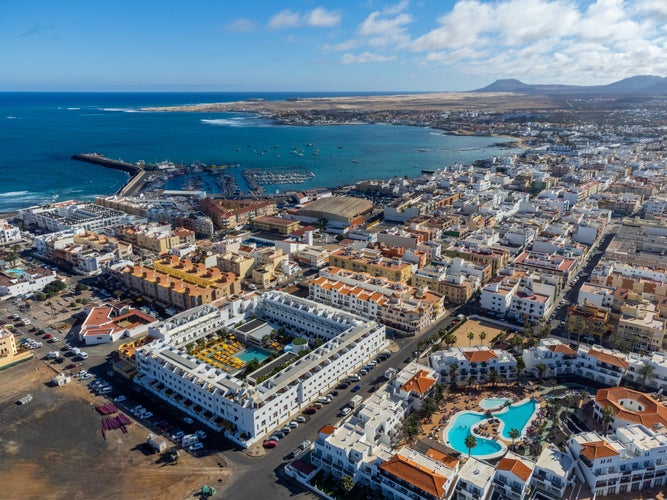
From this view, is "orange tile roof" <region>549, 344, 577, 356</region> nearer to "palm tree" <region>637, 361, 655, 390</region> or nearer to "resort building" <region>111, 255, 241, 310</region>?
"palm tree" <region>637, 361, 655, 390</region>

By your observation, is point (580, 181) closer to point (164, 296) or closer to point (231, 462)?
point (164, 296)

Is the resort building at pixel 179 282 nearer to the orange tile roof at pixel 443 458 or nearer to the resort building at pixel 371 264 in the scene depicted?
the resort building at pixel 371 264

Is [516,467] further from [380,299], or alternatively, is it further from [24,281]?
[24,281]

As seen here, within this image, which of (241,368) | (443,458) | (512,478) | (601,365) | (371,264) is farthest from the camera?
(371,264)

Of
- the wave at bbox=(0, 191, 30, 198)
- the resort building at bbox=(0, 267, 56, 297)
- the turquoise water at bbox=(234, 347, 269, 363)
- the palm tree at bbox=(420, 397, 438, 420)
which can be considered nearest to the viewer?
the palm tree at bbox=(420, 397, 438, 420)

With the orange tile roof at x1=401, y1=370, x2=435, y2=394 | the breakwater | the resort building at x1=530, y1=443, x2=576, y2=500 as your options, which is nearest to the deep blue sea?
the breakwater

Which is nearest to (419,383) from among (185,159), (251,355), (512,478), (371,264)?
(512,478)

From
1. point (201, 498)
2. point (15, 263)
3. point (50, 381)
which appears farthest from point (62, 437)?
point (15, 263)
